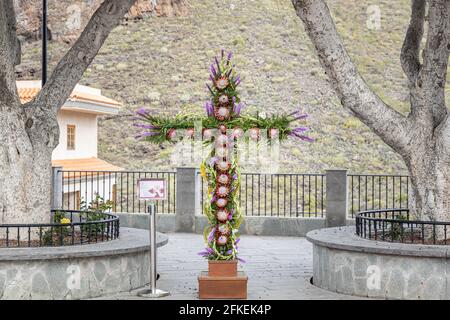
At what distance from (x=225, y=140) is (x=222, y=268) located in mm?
1587

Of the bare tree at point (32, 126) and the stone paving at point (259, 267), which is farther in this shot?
the bare tree at point (32, 126)

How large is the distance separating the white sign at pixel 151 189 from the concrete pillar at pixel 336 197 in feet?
26.6

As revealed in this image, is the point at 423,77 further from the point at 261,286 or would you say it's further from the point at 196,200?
the point at 196,200

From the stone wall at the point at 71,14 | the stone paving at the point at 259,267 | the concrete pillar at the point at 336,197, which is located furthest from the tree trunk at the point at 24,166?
the stone wall at the point at 71,14

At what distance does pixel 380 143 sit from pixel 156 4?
25514mm

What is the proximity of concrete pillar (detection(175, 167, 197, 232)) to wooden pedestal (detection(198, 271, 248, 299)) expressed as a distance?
29.0 feet

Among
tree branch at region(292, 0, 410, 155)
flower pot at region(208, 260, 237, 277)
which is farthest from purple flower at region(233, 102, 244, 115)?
flower pot at region(208, 260, 237, 277)

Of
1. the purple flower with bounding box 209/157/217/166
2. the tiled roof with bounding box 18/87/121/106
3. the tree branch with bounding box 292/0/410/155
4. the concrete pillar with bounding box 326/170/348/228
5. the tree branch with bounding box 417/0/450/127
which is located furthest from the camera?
the tiled roof with bounding box 18/87/121/106

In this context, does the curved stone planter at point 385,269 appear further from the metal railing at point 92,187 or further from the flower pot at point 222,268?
the metal railing at point 92,187

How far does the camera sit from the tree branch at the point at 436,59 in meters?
10.6

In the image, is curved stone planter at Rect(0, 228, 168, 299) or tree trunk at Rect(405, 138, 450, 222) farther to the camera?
tree trunk at Rect(405, 138, 450, 222)

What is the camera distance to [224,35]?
A: 5603 cm

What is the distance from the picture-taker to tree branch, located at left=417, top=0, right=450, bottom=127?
34.9 ft

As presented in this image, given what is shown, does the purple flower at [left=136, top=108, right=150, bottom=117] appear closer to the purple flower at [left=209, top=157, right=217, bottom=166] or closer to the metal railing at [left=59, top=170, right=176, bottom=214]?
the purple flower at [left=209, top=157, right=217, bottom=166]
